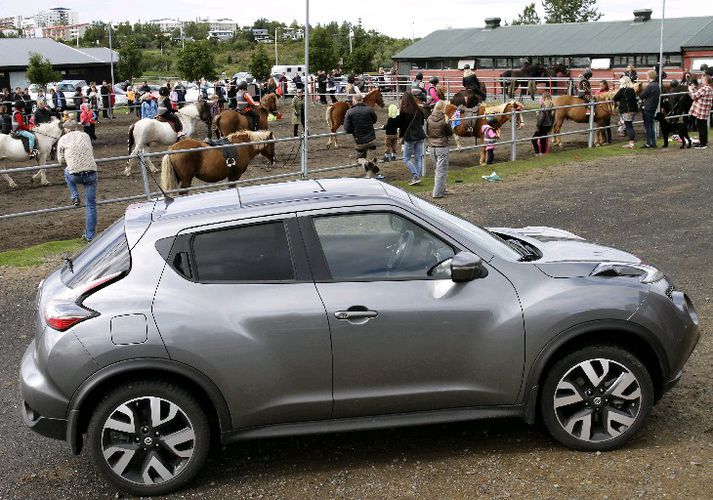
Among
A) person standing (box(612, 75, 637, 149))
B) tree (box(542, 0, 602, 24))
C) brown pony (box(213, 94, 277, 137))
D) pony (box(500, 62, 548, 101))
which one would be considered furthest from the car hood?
tree (box(542, 0, 602, 24))

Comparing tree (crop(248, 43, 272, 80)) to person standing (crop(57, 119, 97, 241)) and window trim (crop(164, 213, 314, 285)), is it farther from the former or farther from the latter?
window trim (crop(164, 213, 314, 285))

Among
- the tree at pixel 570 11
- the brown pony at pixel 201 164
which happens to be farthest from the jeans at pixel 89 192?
the tree at pixel 570 11

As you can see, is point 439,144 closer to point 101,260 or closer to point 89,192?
point 89,192

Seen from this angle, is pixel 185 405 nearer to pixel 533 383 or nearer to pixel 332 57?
pixel 533 383

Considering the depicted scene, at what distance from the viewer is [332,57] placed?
5900 centimetres

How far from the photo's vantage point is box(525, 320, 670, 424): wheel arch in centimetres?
523

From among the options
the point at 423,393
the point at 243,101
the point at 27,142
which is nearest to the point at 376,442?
the point at 423,393

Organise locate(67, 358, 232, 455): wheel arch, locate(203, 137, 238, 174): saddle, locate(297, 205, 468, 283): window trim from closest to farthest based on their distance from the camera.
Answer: locate(67, 358, 232, 455): wheel arch, locate(297, 205, 468, 283): window trim, locate(203, 137, 238, 174): saddle

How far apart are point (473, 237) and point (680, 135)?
687 inches

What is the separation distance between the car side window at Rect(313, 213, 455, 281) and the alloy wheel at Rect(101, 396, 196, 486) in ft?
4.14

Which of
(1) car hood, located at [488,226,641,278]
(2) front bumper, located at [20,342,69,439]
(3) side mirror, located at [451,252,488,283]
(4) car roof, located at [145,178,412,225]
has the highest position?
(4) car roof, located at [145,178,412,225]

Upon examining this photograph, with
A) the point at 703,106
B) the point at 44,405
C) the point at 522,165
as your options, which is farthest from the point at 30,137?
the point at 44,405

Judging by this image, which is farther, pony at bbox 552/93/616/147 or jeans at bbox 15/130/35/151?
pony at bbox 552/93/616/147

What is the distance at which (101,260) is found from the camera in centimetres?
538
